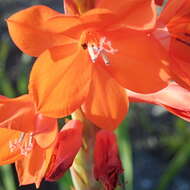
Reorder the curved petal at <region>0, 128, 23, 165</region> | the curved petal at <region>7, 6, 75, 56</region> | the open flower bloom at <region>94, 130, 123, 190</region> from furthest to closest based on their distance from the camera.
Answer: the curved petal at <region>0, 128, 23, 165</region>
the open flower bloom at <region>94, 130, 123, 190</region>
the curved petal at <region>7, 6, 75, 56</region>

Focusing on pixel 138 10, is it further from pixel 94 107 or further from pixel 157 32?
pixel 94 107

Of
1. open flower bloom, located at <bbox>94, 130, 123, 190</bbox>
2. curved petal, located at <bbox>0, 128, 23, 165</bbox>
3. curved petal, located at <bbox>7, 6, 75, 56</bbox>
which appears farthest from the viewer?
curved petal, located at <bbox>0, 128, 23, 165</bbox>

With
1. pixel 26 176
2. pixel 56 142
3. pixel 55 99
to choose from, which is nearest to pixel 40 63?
pixel 55 99

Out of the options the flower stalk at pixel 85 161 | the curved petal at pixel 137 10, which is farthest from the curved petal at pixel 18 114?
the curved petal at pixel 137 10

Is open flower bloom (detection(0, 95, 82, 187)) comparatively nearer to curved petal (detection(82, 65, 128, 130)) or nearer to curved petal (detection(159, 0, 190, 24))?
curved petal (detection(82, 65, 128, 130))

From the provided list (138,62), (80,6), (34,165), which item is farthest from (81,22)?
(34,165)

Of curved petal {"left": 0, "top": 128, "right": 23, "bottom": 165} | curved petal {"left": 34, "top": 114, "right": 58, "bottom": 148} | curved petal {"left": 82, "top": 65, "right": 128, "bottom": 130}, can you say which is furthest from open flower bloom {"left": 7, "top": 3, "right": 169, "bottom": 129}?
curved petal {"left": 0, "top": 128, "right": 23, "bottom": 165}
